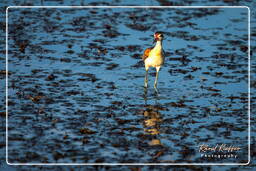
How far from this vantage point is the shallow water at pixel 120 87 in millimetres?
12805

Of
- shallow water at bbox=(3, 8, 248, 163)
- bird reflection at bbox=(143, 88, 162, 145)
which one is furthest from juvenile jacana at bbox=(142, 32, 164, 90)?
bird reflection at bbox=(143, 88, 162, 145)

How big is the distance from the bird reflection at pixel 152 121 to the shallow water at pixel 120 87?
0.08 ft

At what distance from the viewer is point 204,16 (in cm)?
2681

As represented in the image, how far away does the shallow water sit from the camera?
12805mm

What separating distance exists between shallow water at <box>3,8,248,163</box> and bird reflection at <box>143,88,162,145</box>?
0.02m

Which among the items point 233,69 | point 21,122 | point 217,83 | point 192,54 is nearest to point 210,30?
point 192,54

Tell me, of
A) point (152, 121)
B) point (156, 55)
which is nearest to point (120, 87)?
point (156, 55)

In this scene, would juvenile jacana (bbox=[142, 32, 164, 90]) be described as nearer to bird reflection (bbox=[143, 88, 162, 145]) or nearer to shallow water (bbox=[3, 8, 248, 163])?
shallow water (bbox=[3, 8, 248, 163])

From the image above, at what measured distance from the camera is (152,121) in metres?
14.5

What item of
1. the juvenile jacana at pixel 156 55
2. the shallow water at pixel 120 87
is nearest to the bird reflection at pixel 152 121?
the shallow water at pixel 120 87

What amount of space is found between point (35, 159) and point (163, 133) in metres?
3.12

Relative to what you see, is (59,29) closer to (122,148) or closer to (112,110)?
(112,110)

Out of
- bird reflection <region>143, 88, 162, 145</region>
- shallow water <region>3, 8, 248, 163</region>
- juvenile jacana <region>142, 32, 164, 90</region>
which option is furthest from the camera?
juvenile jacana <region>142, 32, 164, 90</region>

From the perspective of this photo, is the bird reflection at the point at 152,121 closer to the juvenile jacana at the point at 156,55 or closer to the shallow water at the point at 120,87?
the shallow water at the point at 120,87
